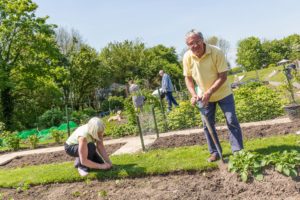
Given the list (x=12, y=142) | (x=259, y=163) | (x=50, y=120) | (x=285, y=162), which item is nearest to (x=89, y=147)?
(x=259, y=163)

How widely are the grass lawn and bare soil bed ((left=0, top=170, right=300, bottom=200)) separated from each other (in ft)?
0.45

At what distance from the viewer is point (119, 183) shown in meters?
4.68

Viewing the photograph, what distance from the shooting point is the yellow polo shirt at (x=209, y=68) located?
4332 mm

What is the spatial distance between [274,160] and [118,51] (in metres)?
33.9

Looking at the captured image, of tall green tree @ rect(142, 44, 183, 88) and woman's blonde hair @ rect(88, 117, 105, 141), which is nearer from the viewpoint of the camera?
woman's blonde hair @ rect(88, 117, 105, 141)

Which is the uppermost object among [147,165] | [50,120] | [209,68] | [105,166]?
[50,120]

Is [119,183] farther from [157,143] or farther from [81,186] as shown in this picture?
[157,143]

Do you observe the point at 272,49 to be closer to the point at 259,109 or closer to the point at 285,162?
the point at 259,109

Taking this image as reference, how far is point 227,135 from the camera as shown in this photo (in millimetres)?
6715

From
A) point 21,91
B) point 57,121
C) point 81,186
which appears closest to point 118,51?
point 21,91

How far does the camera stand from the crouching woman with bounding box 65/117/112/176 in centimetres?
487

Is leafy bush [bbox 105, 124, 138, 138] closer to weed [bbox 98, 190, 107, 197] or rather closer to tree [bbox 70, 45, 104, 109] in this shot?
weed [bbox 98, 190, 107, 197]

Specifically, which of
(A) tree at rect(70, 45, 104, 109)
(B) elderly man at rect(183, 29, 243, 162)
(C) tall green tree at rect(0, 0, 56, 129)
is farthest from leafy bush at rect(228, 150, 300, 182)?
(A) tree at rect(70, 45, 104, 109)

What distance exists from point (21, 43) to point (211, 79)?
59.8 ft
